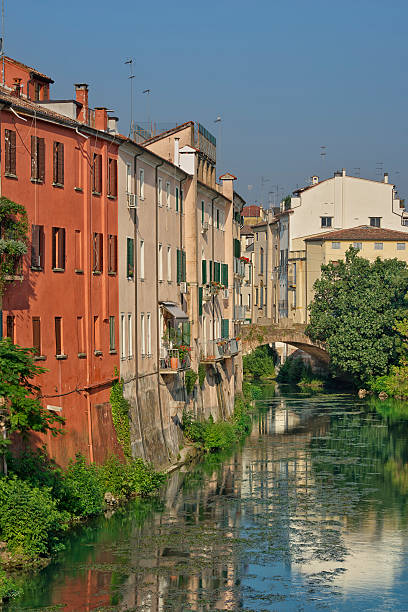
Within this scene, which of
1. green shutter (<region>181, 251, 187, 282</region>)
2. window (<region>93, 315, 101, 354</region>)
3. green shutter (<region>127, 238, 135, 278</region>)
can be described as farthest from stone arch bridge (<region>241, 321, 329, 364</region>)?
window (<region>93, 315, 101, 354</region>)

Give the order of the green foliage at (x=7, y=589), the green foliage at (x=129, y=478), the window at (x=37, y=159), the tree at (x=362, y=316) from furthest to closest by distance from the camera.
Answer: the tree at (x=362, y=316) < the green foliage at (x=129, y=478) < the window at (x=37, y=159) < the green foliage at (x=7, y=589)

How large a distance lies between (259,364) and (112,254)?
2132 inches

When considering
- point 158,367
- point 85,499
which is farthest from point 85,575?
point 158,367

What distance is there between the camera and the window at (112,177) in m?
36.9

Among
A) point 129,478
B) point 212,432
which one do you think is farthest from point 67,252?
point 212,432

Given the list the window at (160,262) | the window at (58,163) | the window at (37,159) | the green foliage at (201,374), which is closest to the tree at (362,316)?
the green foliage at (201,374)

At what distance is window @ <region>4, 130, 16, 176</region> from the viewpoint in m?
30.1

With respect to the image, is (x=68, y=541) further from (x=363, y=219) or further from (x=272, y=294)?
(x=272, y=294)

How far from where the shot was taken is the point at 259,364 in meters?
90.3

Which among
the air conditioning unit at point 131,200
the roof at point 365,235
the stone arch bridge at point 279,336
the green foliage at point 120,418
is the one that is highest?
the roof at point 365,235

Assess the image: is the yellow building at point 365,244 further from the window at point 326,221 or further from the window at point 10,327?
the window at point 10,327

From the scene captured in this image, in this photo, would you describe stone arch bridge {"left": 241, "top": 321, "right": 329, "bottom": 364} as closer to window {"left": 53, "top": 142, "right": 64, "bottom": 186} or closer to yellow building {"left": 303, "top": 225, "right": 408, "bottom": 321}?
yellow building {"left": 303, "top": 225, "right": 408, "bottom": 321}

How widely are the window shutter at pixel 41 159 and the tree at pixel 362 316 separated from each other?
46.3 m

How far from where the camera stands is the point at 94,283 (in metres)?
35.5
